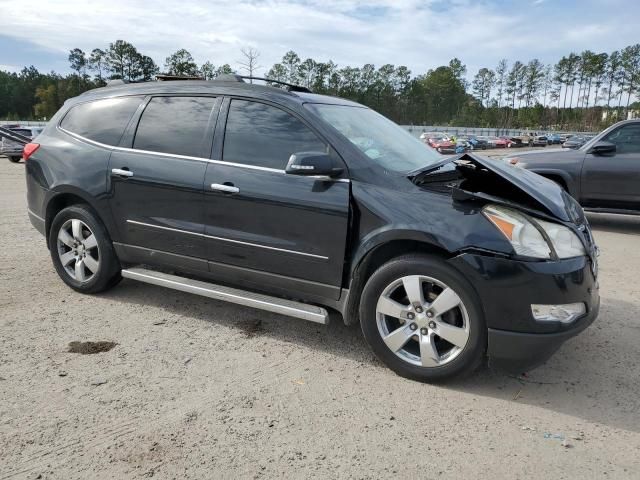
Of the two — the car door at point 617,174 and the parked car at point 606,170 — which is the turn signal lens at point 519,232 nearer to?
the parked car at point 606,170

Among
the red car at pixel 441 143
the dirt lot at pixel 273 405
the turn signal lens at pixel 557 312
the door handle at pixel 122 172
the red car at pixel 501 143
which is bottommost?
the dirt lot at pixel 273 405

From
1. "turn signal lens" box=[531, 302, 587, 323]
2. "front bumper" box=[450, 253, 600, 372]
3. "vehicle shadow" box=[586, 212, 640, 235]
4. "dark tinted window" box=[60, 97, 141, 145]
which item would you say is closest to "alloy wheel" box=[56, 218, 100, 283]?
"dark tinted window" box=[60, 97, 141, 145]

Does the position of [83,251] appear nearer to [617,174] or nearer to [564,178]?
[564,178]

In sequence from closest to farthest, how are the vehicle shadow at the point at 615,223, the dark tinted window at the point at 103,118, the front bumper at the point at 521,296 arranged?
the front bumper at the point at 521,296 → the dark tinted window at the point at 103,118 → the vehicle shadow at the point at 615,223

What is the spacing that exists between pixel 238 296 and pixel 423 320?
1340 millimetres

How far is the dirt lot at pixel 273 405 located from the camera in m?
2.45

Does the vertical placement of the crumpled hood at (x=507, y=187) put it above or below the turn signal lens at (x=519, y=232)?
above

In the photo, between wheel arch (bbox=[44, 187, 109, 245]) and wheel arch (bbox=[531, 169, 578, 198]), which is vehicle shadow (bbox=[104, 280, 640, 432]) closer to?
wheel arch (bbox=[44, 187, 109, 245])

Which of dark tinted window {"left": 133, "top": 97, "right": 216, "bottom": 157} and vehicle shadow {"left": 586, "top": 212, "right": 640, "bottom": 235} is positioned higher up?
dark tinted window {"left": 133, "top": 97, "right": 216, "bottom": 157}

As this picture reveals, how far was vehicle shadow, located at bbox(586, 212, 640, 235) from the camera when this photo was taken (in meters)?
8.42

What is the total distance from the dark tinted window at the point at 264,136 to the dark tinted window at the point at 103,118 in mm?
1068

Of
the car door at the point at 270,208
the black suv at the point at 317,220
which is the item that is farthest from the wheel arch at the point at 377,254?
the car door at the point at 270,208

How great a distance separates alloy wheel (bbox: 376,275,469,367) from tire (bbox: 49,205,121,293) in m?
2.47

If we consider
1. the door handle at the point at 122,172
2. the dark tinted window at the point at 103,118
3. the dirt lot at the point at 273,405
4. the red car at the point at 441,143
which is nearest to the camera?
the dirt lot at the point at 273,405
